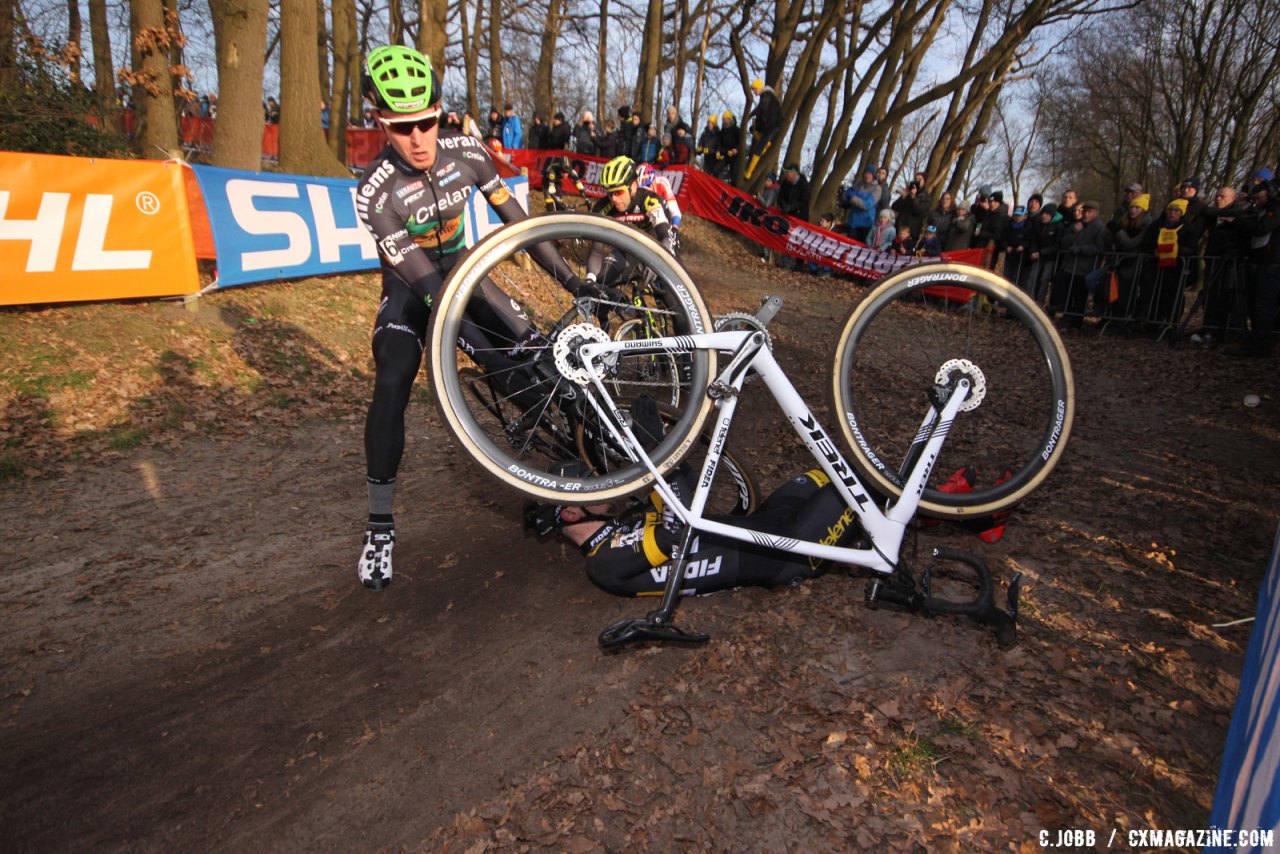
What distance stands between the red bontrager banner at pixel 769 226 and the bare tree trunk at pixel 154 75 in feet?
31.8

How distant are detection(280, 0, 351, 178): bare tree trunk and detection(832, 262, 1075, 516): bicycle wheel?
9145 mm

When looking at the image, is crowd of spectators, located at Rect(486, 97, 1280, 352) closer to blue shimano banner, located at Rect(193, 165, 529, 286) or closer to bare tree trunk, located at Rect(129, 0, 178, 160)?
blue shimano banner, located at Rect(193, 165, 529, 286)

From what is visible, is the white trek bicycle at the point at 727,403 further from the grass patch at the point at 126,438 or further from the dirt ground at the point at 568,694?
the grass patch at the point at 126,438

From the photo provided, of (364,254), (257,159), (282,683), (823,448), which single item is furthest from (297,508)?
(257,159)

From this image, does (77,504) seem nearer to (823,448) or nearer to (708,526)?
(708,526)

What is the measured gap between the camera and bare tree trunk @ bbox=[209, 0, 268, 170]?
386 inches

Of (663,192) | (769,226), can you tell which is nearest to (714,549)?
(663,192)

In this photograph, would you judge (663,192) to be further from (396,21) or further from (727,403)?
(396,21)

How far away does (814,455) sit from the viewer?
11.3ft

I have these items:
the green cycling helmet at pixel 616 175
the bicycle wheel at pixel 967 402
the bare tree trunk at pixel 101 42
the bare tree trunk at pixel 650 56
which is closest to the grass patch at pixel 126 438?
the green cycling helmet at pixel 616 175

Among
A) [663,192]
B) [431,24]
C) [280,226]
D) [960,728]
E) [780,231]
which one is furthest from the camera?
[780,231]

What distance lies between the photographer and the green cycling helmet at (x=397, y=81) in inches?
139

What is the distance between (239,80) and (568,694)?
420 inches

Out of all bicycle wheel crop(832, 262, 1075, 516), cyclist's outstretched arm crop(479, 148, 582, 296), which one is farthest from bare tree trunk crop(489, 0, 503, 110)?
cyclist's outstretched arm crop(479, 148, 582, 296)
